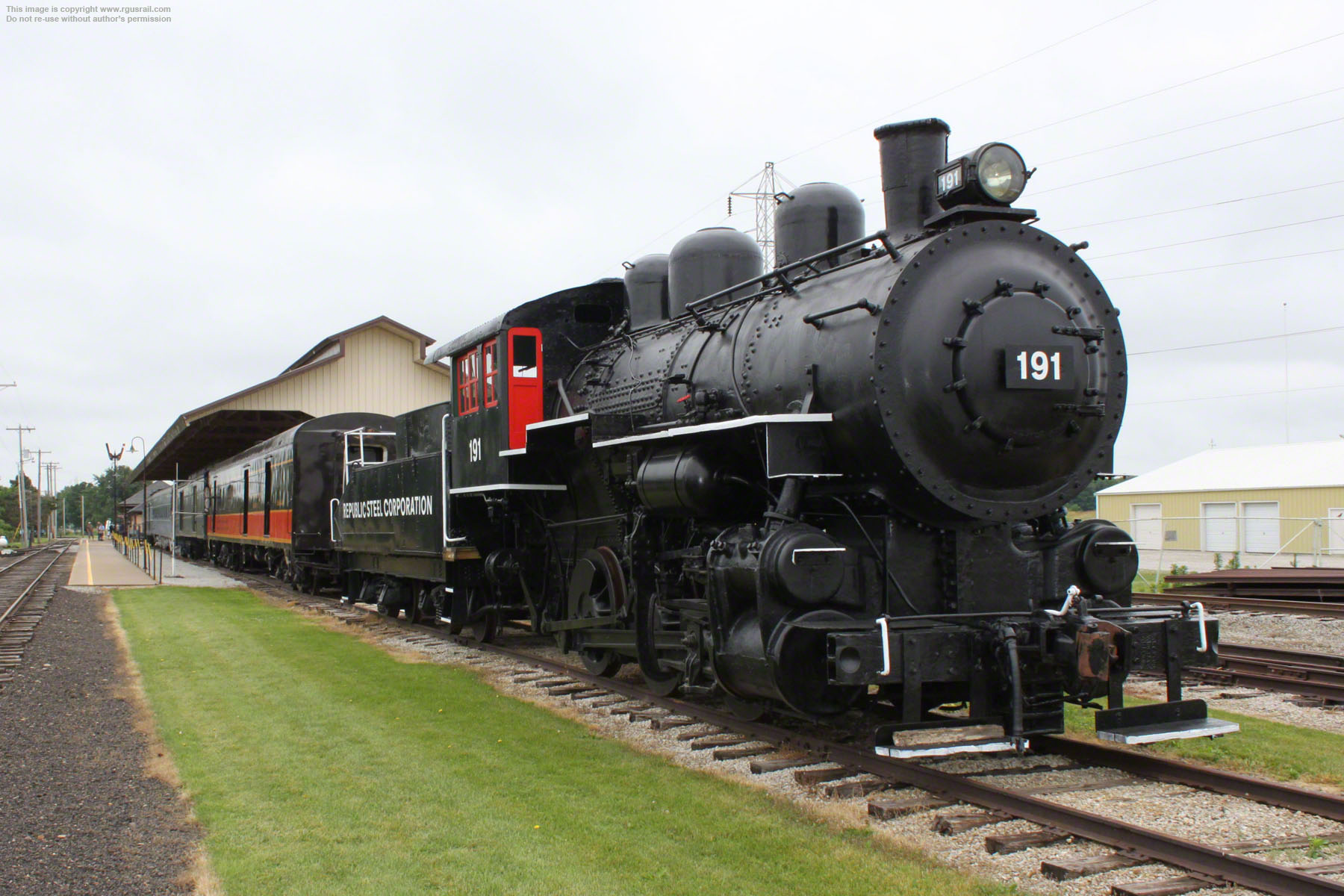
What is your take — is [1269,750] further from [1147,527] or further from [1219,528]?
[1147,527]

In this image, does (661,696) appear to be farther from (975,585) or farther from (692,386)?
(975,585)

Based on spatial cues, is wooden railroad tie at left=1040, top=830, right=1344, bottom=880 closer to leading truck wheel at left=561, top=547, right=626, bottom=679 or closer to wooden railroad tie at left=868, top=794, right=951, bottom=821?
wooden railroad tie at left=868, top=794, right=951, bottom=821

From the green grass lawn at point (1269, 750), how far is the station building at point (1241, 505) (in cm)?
1887

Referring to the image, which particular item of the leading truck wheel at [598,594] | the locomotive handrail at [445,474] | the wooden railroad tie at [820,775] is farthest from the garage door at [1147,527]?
the wooden railroad tie at [820,775]

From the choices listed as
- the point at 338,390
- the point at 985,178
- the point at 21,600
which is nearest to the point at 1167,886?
the point at 985,178

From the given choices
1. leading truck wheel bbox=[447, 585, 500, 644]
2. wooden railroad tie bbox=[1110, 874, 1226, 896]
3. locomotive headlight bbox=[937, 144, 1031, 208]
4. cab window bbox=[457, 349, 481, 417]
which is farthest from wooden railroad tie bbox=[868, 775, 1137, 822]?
leading truck wheel bbox=[447, 585, 500, 644]

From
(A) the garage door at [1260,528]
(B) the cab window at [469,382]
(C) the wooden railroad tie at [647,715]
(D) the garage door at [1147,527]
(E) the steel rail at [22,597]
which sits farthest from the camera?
(D) the garage door at [1147,527]

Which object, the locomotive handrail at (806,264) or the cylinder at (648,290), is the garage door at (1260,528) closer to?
the cylinder at (648,290)

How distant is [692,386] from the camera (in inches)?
300

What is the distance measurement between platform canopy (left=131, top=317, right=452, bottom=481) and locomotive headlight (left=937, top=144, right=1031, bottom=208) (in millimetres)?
19433

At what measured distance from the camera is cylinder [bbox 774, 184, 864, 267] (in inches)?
301

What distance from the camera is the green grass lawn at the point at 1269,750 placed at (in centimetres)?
614

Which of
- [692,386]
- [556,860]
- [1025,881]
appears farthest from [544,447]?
[1025,881]

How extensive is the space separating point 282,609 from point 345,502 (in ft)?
7.99
